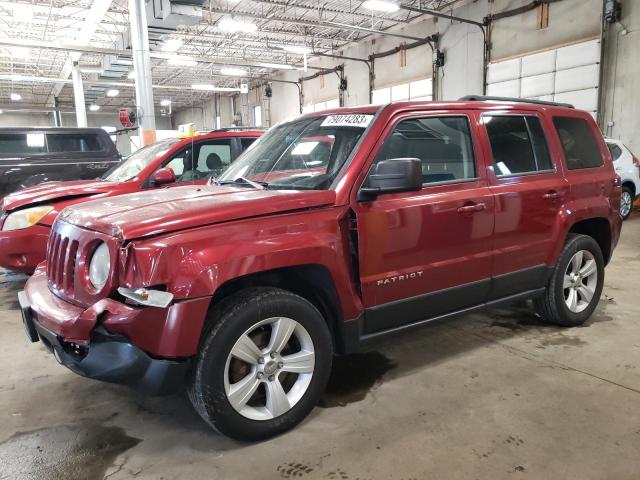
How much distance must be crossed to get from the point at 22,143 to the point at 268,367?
24.2ft

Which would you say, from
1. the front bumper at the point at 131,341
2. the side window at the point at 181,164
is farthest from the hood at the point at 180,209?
the side window at the point at 181,164

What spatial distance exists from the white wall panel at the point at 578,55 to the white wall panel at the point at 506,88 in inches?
48.4

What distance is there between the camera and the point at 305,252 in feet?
7.87

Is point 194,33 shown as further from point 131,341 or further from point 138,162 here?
point 131,341

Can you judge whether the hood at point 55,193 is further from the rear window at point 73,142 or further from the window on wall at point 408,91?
the window on wall at point 408,91

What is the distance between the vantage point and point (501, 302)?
3.41 metres

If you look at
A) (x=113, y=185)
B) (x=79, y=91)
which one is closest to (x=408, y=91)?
(x=79, y=91)

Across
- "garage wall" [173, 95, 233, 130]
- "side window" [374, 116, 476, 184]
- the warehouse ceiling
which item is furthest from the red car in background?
"garage wall" [173, 95, 233, 130]

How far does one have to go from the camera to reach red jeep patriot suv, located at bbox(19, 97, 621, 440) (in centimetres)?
213

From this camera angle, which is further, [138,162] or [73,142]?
[73,142]

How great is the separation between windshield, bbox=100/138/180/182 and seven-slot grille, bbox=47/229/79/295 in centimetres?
285

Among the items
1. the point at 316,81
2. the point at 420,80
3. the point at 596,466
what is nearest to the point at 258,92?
the point at 316,81

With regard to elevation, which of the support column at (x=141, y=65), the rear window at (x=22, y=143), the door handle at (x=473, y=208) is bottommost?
the door handle at (x=473, y=208)

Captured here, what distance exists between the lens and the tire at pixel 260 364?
2.24m
